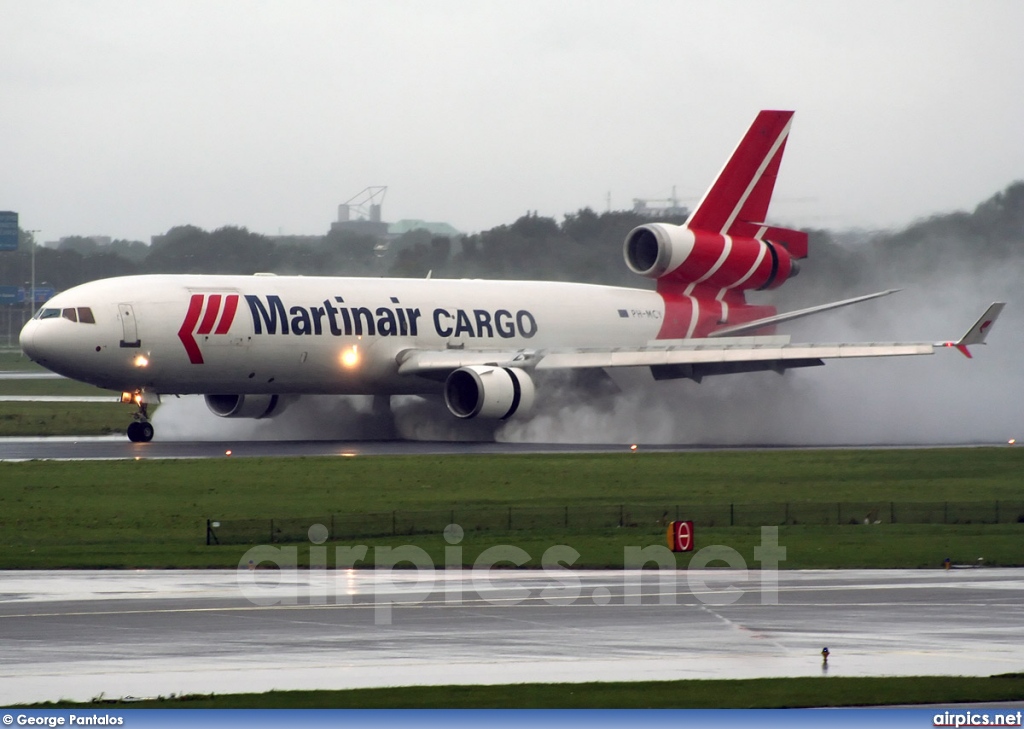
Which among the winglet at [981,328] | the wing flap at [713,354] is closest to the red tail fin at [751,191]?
the wing flap at [713,354]

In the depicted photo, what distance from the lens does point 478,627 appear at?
1611 cm

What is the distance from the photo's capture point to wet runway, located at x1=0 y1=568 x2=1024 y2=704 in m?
13.4

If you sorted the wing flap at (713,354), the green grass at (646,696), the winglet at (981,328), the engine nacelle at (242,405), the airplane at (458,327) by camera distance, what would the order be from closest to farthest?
the green grass at (646,696), the winglet at (981,328), the airplane at (458,327), the wing flap at (713,354), the engine nacelle at (242,405)

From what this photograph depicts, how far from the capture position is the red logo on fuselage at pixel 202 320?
42.1 metres

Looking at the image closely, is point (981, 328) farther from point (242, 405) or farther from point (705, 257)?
point (242, 405)

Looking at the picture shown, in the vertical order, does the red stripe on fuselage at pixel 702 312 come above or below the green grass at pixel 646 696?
above

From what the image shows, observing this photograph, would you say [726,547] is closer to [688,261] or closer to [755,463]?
[755,463]

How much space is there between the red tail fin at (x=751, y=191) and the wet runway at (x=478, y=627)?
32749mm

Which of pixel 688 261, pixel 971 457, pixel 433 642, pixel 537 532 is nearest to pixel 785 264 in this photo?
pixel 688 261

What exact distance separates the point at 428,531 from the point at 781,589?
26.9ft

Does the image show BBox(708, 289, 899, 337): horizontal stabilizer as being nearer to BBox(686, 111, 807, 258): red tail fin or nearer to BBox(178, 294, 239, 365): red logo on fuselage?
BBox(686, 111, 807, 258): red tail fin

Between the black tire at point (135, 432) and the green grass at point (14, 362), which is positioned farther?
the green grass at point (14, 362)

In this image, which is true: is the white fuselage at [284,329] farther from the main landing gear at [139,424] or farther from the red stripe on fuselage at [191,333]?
the main landing gear at [139,424]

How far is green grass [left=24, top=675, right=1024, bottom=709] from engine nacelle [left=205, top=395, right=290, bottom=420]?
34257 millimetres
